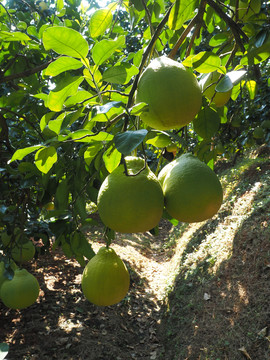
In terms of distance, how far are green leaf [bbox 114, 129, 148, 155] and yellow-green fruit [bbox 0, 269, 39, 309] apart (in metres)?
2.29

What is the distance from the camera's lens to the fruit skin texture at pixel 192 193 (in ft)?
2.54

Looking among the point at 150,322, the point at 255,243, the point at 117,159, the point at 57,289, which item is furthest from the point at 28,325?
the point at 117,159

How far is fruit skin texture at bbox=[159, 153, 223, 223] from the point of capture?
2.54 feet

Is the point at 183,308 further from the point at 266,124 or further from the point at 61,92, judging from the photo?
the point at 61,92

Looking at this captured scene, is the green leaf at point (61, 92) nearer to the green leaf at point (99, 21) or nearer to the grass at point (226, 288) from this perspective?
the green leaf at point (99, 21)

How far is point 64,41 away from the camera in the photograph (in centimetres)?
79

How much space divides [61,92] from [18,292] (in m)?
2.12

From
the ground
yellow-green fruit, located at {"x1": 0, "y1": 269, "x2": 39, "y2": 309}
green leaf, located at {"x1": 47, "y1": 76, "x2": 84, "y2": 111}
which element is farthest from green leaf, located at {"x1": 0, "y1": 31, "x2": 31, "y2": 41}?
the ground

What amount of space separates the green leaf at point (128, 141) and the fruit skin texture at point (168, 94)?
89 millimetres

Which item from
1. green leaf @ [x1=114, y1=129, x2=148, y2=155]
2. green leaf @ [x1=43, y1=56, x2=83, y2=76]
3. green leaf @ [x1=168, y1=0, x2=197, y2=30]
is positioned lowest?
green leaf @ [x1=114, y1=129, x2=148, y2=155]

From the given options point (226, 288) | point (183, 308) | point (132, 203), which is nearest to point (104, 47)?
point (132, 203)

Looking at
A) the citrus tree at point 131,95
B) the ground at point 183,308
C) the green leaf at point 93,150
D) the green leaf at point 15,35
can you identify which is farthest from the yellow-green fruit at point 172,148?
the ground at point 183,308

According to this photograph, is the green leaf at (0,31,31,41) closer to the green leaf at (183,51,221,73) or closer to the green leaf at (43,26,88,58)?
the green leaf at (43,26,88,58)

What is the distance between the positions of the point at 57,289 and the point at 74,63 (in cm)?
503
